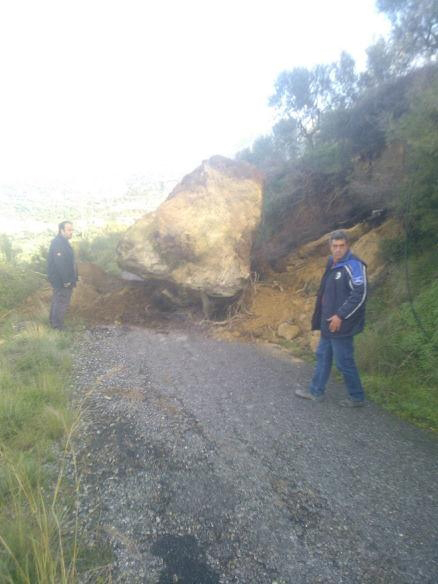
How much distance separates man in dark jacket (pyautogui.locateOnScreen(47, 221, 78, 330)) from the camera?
6.04m

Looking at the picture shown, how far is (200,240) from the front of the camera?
6.87m

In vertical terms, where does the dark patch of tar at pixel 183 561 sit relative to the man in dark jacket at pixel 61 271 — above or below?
below

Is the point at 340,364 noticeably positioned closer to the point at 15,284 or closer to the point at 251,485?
the point at 251,485

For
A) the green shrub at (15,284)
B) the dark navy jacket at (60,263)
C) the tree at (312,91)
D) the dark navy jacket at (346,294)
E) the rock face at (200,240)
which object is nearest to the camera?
the dark navy jacket at (346,294)

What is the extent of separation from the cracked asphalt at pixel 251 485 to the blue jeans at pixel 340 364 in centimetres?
20

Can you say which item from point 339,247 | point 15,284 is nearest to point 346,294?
point 339,247

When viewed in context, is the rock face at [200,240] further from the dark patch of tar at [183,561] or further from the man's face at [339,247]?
the dark patch of tar at [183,561]

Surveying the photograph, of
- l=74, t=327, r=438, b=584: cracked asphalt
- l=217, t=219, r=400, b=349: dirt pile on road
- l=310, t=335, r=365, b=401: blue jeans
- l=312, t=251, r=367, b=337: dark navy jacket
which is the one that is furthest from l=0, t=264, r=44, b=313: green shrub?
l=312, t=251, r=367, b=337: dark navy jacket

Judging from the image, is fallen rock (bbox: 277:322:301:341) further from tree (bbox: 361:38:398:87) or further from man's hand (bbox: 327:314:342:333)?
tree (bbox: 361:38:398:87)

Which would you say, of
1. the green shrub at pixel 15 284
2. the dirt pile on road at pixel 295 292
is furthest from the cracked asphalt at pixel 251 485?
the green shrub at pixel 15 284

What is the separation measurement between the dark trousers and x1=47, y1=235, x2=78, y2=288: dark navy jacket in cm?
14

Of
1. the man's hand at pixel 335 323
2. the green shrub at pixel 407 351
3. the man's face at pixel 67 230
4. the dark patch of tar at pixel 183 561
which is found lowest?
the dark patch of tar at pixel 183 561

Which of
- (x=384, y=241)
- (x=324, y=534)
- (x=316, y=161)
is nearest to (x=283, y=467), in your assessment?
(x=324, y=534)

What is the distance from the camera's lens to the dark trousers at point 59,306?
6242 millimetres
